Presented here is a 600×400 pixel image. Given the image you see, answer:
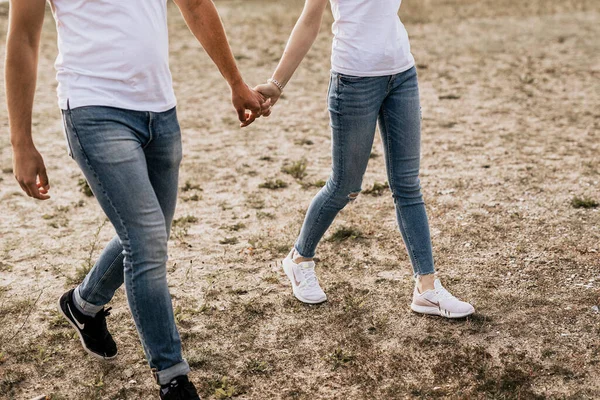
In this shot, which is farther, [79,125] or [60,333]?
[60,333]

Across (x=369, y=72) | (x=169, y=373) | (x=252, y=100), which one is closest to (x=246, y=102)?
(x=252, y=100)

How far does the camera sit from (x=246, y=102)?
344 centimetres

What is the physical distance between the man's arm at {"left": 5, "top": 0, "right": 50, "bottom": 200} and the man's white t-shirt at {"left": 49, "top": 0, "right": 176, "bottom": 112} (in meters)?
0.10

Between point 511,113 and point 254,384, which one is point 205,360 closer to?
point 254,384

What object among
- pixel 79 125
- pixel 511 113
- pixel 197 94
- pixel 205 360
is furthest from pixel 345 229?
pixel 197 94

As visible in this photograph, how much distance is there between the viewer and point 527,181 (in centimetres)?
605

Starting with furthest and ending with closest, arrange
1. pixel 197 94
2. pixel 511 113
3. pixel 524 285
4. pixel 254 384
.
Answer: pixel 197 94, pixel 511 113, pixel 524 285, pixel 254 384

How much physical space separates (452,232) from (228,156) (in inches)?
104

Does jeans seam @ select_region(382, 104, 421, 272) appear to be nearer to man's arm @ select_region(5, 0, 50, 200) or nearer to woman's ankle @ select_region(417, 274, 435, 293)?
woman's ankle @ select_region(417, 274, 435, 293)

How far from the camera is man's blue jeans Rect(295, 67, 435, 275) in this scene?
3596 millimetres

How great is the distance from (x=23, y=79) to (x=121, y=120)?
387mm

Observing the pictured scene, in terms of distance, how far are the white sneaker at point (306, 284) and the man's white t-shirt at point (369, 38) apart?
1.18 meters

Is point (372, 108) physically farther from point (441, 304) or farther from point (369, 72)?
point (441, 304)

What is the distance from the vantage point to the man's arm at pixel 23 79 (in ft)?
8.61
